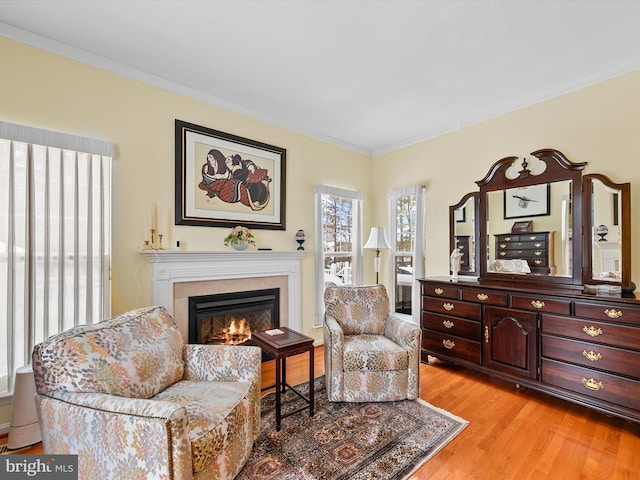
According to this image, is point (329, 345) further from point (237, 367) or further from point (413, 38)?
point (413, 38)

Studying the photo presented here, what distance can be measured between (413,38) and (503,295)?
2211 millimetres

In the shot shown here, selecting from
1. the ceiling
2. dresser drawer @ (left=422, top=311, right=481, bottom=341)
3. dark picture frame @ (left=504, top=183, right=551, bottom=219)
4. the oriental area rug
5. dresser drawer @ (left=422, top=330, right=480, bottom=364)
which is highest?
the ceiling

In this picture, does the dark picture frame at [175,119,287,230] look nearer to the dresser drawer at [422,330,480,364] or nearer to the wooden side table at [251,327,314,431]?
the wooden side table at [251,327,314,431]

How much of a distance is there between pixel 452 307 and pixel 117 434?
2.77 meters

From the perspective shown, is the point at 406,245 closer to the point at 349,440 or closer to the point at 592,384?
the point at 592,384

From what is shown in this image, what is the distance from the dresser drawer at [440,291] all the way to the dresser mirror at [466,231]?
1.39 ft

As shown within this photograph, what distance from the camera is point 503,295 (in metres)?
2.62

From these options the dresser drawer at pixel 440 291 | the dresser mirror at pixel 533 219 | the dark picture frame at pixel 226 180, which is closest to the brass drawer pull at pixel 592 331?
the dresser mirror at pixel 533 219

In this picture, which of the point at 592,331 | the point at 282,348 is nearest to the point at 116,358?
the point at 282,348

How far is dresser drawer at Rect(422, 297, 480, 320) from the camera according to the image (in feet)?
9.18

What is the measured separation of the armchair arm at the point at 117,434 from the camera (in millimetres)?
1140

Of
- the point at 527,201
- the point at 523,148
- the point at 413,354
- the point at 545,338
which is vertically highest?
the point at 523,148

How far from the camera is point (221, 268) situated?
9.46ft

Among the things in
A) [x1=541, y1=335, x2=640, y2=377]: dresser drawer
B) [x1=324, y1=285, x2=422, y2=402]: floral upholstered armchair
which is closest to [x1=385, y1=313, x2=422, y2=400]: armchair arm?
[x1=324, y1=285, x2=422, y2=402]: floral upholstered armchair
